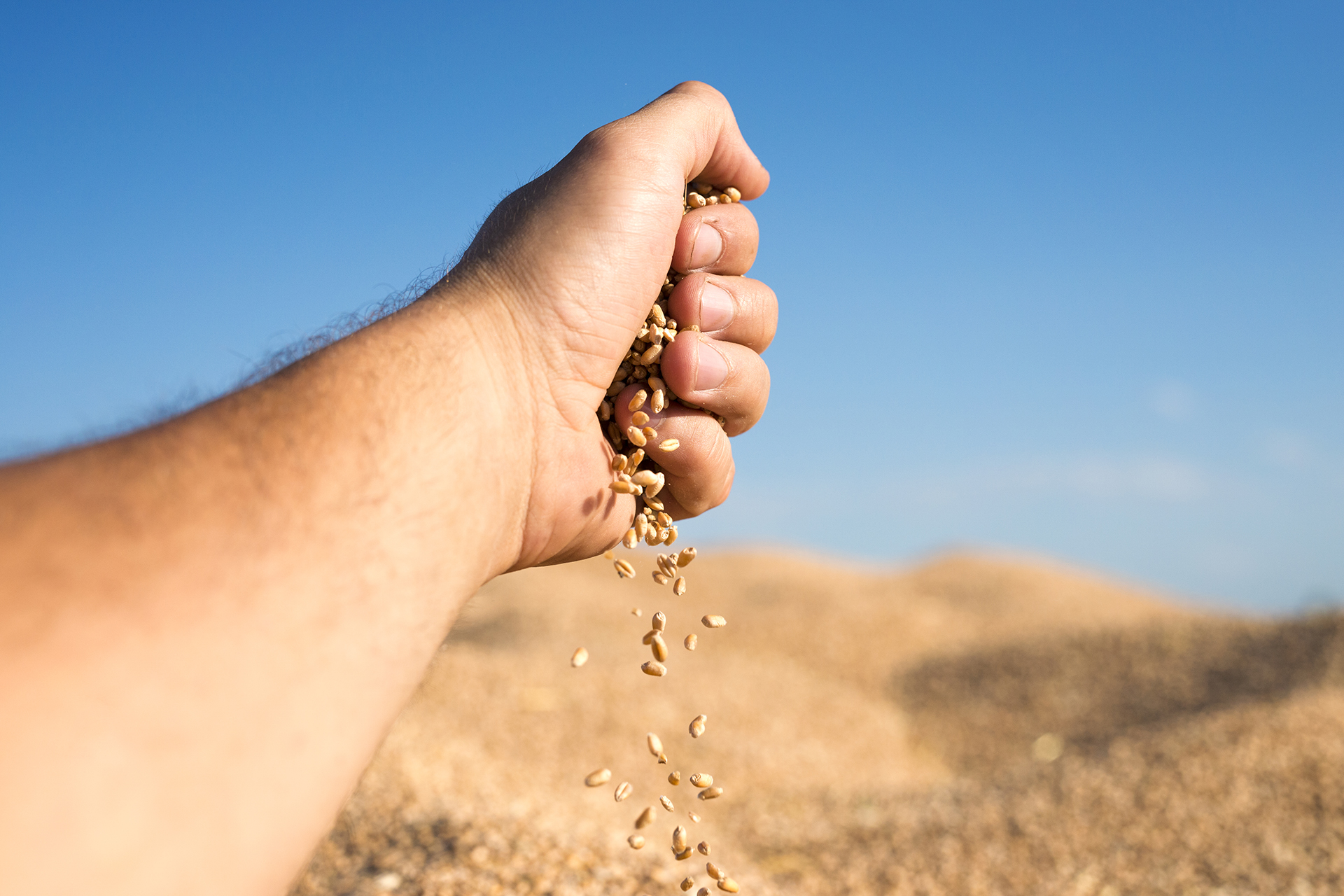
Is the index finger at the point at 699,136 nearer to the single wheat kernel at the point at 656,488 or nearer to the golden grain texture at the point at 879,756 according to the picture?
the single wheat kernel at the point at 656,488

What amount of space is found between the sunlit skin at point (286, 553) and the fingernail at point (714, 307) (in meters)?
0.21

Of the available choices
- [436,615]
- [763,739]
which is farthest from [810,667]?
[436,615]

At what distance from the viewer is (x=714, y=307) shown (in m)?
2.05

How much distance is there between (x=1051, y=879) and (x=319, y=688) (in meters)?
3.54

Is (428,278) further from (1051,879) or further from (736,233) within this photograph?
(1051,879)

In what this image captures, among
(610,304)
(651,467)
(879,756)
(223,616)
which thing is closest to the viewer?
(223,616)

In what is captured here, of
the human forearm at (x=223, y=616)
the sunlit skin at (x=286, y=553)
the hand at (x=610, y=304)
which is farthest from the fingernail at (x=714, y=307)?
the human forearm at (x=223, y=616)

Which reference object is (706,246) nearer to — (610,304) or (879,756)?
(610,304)

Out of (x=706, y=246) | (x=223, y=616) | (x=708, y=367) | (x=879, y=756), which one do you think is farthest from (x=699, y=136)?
(x=879, y=756)

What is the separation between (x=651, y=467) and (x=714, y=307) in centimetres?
42

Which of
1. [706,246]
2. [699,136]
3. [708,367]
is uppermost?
[699,136]

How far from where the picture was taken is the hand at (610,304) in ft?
5.80

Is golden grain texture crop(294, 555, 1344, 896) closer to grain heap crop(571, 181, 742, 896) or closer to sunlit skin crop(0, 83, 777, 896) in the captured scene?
sunlit skin crop(0, 83, 777, 896)

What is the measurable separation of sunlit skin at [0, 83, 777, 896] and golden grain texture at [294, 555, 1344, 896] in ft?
1.39
